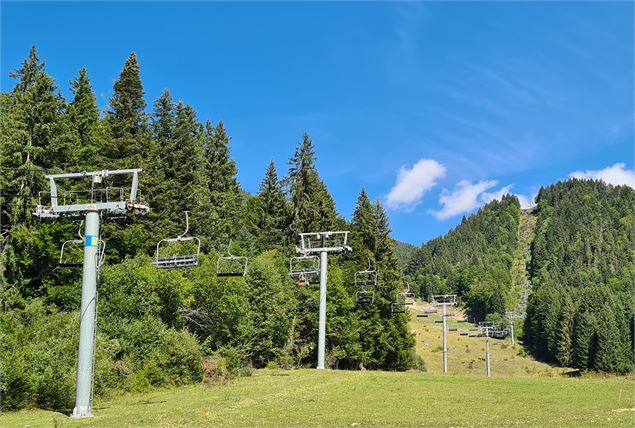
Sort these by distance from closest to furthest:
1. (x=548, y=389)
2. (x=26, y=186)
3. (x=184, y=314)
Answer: (x=548, y=389) → (x=26, y=186) → (x=184, y=314)

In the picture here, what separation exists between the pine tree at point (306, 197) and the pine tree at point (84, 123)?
2252 cm

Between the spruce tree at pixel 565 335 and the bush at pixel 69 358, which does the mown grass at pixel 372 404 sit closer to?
the bush at pixel 69 358

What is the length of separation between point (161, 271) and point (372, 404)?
66.2 feet

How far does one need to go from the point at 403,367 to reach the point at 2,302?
46796 millimetres

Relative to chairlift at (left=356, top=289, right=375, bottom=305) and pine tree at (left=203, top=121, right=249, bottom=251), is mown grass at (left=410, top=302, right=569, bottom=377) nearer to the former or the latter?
chairlift at (left=356, top=289, right=375, bottom=305)

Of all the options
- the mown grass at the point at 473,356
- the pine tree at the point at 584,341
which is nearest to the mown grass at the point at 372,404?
the mown grass at the point at 473,356

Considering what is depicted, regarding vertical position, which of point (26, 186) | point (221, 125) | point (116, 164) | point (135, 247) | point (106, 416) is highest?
point (221, 125)

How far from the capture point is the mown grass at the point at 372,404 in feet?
62.4

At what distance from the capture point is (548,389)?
29469 mm

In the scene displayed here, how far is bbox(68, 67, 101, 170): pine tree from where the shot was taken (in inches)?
1955

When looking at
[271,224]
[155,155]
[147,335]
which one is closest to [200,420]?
[147,335]

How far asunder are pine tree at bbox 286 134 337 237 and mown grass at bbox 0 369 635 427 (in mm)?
30876

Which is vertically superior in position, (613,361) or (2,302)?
(2,302)

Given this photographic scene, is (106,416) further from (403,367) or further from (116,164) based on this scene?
(403,367)
